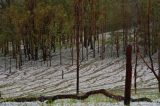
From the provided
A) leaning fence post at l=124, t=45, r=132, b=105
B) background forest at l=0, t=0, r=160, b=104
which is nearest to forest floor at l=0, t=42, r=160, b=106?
background forest at l=0, t=0, r=160, b=104

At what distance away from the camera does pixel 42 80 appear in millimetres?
65188

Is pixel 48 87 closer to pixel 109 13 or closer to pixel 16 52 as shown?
pixel 16 52

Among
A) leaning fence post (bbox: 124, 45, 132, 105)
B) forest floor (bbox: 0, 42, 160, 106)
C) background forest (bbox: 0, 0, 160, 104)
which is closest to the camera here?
leaning fence post (bbox: 124, 45, 132, 105)

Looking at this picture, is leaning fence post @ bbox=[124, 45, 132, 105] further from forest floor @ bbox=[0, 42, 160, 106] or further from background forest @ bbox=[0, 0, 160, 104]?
background forest @ bbox=[0, 0, 160, 104]

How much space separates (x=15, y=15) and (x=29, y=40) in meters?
6.00

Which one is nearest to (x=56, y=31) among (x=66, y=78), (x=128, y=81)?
(x=66, y=78)

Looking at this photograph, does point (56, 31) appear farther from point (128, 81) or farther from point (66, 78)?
point (128, 81)

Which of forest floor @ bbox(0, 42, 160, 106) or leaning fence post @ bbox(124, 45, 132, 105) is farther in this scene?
forest floor @ bbox(0, 42, 160, 106)

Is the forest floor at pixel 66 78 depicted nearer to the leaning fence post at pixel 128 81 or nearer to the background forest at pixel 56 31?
the background forest at pixel 56 31

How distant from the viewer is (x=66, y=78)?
65.4 m

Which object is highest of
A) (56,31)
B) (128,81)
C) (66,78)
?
(128,81)

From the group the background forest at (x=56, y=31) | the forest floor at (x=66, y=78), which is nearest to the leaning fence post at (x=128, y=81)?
the forest floor at (x=66, y=78)

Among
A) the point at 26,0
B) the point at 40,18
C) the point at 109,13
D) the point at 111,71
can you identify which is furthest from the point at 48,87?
the point at 109,13

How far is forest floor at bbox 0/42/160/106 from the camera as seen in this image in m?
53.6
